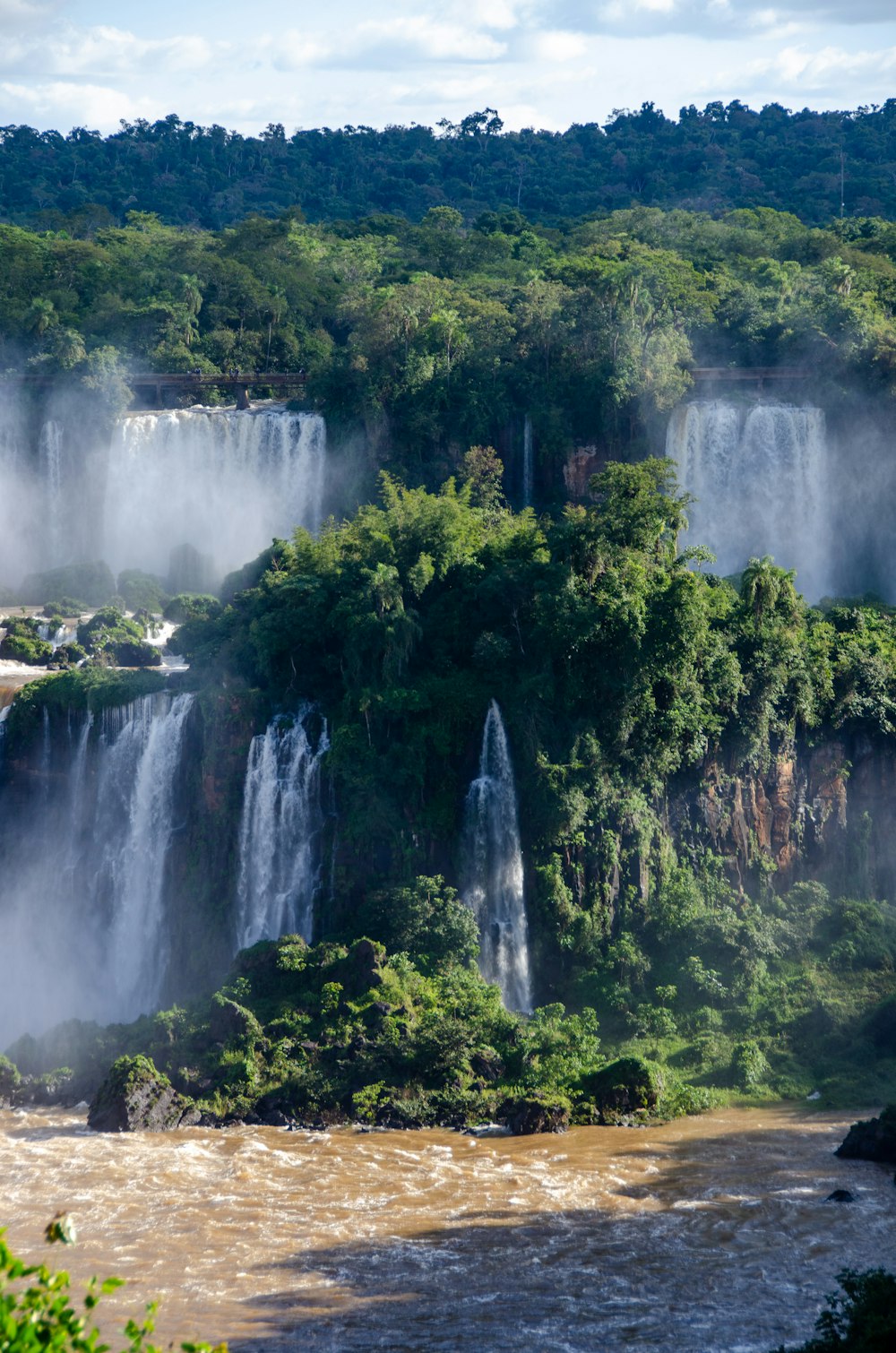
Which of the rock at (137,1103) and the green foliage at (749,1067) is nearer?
the rock at (137,1103)

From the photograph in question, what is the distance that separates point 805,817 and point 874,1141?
9.55m

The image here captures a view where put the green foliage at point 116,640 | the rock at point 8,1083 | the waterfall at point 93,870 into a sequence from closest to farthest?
the rock at point 8,1083, the waterfall at point 93,870, the green foliage at point 116,640

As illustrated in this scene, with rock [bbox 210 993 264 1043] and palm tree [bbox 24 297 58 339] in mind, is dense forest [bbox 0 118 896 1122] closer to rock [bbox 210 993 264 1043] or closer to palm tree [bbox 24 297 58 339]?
rock [bbox 210 993 264 1043]

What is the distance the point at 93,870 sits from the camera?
31.9 metres

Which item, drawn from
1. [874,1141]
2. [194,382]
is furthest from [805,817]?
[194,382]

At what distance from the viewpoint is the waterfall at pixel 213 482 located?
48688 mm

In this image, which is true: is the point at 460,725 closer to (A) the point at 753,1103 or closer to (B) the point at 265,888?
(B) the point at 265,888

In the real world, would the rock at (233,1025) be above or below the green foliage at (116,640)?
below

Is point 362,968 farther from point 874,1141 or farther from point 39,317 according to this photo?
point 39,317

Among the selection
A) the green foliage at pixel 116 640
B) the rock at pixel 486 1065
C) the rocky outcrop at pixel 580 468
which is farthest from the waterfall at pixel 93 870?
the rocky outcrop at pixel 580 468

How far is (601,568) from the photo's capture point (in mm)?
30203

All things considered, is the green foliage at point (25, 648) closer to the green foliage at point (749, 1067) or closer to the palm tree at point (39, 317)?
the palm tree at point (39, 317)

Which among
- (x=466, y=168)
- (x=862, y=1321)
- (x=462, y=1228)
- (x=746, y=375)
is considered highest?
(x=466, y=168)

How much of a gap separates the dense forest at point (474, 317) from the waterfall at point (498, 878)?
17.7m
